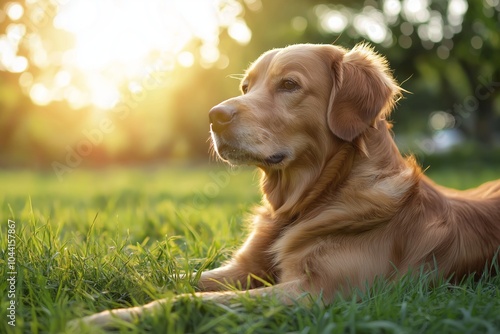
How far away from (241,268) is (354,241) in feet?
2.42

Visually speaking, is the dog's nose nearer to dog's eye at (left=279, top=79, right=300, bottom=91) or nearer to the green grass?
dog's eye at (left=279, top=79, right=300, bottom=91)

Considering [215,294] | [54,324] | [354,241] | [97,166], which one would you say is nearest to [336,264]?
[354,241]

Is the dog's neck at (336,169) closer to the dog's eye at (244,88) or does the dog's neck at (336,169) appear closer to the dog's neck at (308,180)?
the dog's neck at (308,180)

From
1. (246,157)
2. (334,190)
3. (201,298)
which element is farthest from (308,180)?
(201,298)

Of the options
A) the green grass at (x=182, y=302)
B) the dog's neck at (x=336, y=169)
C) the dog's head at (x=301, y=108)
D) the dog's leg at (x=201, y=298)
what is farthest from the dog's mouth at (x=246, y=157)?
the dog's leg at (x=201, y=298)

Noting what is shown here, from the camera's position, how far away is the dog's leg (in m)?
2.20

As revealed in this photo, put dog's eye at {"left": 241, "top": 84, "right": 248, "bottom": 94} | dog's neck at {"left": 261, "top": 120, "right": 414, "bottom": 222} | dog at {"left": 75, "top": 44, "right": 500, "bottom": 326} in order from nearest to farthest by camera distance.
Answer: dog at {"left": 75, "top": 44, "right": 500, "bottom": 326}, dog's neck at {"left": 261, "top": 120, "right": 414, "bottom": 222}, dog's eye at {"left": 241, "top": 84, "right": 248, "bottom": 94}

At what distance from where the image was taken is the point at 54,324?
214 cm

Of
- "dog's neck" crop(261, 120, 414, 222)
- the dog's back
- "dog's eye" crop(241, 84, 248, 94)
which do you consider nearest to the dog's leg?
"dog's neck" crop(261, 120, 414, 222)

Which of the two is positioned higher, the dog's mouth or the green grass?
the dog's mouth

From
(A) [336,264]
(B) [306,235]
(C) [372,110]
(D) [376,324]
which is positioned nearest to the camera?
(D) [376,324]

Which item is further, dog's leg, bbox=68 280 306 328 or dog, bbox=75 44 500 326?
dog, bbox=75 44 500 326

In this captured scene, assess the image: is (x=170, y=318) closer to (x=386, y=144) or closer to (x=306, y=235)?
(x=306, y=235)

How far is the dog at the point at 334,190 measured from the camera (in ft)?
9.42
